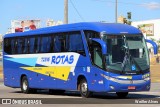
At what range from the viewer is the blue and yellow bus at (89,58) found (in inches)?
847

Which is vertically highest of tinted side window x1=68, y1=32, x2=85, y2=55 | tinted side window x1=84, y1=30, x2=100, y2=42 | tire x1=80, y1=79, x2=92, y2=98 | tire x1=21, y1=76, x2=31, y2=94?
tinted side window x1=84, y1=30, x2=100, y2=42

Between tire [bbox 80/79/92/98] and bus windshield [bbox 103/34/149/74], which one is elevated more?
bus windshield [bbox 103/34/149/74]

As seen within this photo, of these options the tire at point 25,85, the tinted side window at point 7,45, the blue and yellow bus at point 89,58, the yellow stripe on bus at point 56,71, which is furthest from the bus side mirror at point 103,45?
the tinted side window at point 7,45

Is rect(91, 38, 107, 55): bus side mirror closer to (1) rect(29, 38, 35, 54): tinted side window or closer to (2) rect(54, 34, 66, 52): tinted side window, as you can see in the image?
(2) rect(54, 34, 66, 52): tinted side window

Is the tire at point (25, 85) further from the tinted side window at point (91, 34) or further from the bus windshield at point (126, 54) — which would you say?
the bus windshield at point (126, 54)

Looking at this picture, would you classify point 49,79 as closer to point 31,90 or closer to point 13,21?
point 31,90

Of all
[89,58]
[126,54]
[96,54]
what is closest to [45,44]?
[89,58]

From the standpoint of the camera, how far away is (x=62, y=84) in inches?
974

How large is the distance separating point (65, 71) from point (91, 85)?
2539 millimetres

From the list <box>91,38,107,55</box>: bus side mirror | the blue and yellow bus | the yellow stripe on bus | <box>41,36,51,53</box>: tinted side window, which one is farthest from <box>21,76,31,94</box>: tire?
<box>91,38,107,55</box>: bus side mirror

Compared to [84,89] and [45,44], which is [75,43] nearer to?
[84,89]

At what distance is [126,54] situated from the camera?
2172 cm

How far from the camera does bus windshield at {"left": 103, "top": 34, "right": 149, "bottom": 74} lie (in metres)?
21.5

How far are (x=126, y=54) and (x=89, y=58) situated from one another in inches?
64.1
